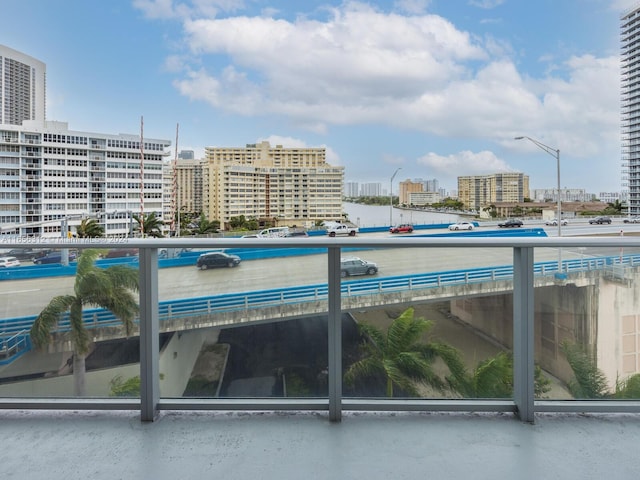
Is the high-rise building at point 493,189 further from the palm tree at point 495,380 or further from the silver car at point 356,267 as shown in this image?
the silver car at point 356,267

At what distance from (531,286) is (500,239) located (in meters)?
0.21

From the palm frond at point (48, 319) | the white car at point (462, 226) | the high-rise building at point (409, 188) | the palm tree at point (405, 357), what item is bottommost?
the palm tree at point (405, 357)

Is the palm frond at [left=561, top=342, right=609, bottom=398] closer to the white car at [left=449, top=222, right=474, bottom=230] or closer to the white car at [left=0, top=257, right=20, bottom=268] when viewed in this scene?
the white car at [left=0, top=257, right=20, bottom=268]

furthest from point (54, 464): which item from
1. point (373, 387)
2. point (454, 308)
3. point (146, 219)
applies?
point (146, 219)

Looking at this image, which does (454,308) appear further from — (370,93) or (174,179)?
(370,93)

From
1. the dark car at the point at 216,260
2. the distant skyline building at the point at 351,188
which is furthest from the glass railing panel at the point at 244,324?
the distant skyline building at the point at 351,188

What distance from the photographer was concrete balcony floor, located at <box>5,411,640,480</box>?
42.6 inches

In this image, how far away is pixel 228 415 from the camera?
4.49 ft

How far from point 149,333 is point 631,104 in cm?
1559

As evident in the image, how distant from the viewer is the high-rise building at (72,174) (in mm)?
28859

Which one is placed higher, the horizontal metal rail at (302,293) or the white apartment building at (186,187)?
the white apartment building at (186,187)

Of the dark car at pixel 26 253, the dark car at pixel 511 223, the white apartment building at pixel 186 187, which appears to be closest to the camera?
the dark car at pixel 26 253

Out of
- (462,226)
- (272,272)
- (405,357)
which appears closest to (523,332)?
(405,357)

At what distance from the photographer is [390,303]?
1.38 meters
